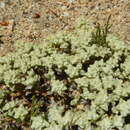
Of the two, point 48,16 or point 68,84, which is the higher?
point 48,16

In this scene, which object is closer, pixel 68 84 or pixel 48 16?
pixel 68 84

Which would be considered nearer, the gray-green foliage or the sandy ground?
the gray-green foliage

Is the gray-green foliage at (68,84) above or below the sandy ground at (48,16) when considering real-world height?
below

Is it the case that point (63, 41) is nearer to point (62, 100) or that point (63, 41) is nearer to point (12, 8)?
point (62, 100)

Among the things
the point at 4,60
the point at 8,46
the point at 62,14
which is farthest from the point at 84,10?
the point at 4,60
